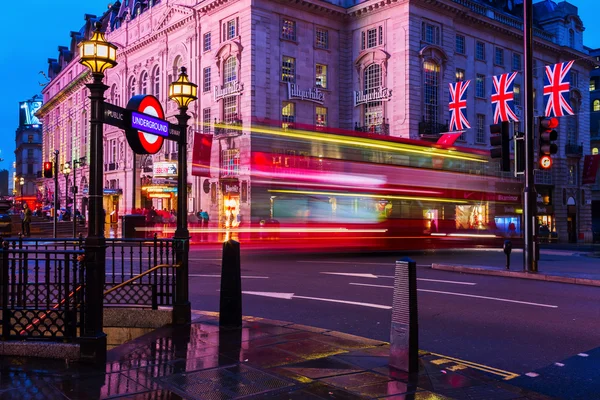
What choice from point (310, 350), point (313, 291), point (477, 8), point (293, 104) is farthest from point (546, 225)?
point (310, 350)

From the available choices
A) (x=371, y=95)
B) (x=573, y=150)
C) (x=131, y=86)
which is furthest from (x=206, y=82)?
(x=573, y=150)

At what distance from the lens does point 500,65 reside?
49062mm

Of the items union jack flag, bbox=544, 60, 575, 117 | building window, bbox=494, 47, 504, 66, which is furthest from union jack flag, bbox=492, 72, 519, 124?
building window, bbox=494, 47, 504, 66

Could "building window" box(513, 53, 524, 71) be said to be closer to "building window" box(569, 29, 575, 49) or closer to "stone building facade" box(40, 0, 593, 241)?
"stone building facade" box(40, 0, 593, 241)

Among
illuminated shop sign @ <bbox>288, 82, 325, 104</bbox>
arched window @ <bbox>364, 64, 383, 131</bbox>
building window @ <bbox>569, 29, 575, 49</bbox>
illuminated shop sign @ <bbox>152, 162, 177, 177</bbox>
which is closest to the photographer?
illuminated shop sign @ <bbox>288, 82, 325, 104</bbox>

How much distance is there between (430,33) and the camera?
42.6m

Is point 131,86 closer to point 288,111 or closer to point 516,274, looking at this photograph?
point 288,111

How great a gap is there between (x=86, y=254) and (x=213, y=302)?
16.2 feet

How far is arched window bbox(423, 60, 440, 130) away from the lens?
137 feet

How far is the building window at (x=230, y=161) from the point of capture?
4094cm

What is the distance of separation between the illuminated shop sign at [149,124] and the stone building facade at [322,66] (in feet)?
87.8

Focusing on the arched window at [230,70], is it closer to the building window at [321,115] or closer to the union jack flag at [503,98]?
A: the building window at [321,115]

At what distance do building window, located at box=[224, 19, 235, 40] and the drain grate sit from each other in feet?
126

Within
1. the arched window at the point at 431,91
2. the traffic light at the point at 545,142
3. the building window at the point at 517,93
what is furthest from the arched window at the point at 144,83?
the traffic light at the point at 545,142
